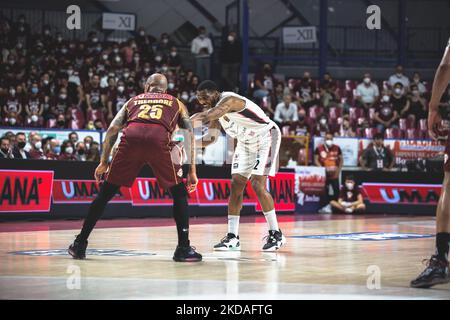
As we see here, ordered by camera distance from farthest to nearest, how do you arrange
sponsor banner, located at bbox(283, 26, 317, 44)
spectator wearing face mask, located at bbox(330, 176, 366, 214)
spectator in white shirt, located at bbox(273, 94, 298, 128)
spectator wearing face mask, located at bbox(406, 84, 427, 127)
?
1. sponsor banner, located at bbox(283, 26, 317, 44)
2. spectator wearing face mask, located at bbox(406, 84, 427, 127)
3. spectator in white shirt, located at bbox(273, 94, 298, 128)
4. spectator wearing face mask, located at bbox(330, 176, 366, 214)

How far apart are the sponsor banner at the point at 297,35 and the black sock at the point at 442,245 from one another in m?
23.6

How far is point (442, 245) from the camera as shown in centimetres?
771

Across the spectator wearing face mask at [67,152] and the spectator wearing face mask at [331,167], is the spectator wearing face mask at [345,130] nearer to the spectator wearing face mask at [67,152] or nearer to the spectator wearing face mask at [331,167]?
the spectator wearing face mask at [331,167]

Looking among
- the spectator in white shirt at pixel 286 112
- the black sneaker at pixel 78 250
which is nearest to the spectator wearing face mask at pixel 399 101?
the spectator in white shirt at pixel 286 112

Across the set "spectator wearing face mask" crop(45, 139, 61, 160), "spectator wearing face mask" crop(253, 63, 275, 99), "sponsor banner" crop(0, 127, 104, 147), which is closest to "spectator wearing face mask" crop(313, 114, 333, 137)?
"spectator wearing face mask" crop(253, 63, 275, 99)

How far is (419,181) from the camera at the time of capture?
23609 millimetres

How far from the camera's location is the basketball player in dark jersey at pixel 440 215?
24.8ft

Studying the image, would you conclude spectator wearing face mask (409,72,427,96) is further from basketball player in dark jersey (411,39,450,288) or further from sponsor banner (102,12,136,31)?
basketball player in dark jersey (411,39,450,288)

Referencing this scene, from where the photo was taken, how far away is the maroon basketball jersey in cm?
978

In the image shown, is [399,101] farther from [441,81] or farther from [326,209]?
[441,81]

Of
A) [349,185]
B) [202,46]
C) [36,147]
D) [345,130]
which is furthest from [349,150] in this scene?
[36,147]
